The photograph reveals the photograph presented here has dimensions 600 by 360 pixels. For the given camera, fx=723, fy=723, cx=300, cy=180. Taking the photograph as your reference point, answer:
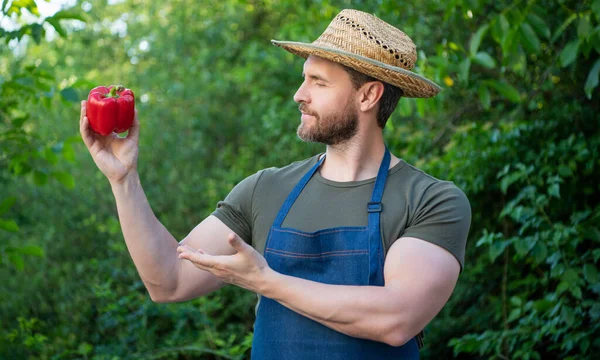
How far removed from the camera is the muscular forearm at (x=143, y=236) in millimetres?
2230

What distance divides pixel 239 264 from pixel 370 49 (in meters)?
0.92

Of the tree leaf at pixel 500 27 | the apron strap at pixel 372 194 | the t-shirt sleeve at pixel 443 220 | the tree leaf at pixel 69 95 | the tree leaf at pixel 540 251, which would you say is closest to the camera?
the t-shirt sleeve at pixel 443 220

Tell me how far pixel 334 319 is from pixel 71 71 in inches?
302

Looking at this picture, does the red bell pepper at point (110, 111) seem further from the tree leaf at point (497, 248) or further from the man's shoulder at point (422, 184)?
the tree leaf at point (497, 248)

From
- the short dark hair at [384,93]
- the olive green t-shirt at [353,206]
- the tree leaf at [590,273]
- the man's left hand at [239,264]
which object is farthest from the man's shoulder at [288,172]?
the tree leaf at [590,273]

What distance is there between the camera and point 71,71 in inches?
351

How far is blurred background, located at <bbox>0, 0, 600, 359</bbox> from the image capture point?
3.81 m

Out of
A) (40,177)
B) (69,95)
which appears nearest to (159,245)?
(69,95)

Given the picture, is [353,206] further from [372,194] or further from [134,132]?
[134,132]

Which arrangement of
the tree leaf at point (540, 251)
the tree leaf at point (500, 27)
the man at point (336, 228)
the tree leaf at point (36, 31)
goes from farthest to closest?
1. the tree leaf at point (540, 251)
2. the tree leaf at point (500, 27)
3. the tree leaf at point (36, 31)
4. the man at point (336, 228)

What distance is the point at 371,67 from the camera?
7.83 ft

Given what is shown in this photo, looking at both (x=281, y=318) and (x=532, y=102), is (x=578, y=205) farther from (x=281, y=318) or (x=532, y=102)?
(x=281, y=318)

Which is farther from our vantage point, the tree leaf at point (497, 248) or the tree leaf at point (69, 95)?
the tree leaf at point (497, 248)

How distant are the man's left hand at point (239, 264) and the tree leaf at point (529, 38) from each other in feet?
7.01
